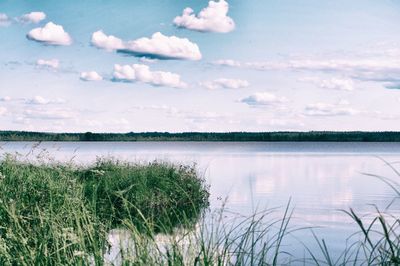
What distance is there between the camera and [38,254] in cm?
591

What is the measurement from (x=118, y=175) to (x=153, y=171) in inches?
53.7

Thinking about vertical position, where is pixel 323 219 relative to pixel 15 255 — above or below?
below

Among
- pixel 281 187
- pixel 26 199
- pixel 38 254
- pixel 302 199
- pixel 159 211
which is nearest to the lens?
pixel 38 254

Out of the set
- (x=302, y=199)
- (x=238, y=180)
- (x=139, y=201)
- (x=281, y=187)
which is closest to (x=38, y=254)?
(x=139, y=201)

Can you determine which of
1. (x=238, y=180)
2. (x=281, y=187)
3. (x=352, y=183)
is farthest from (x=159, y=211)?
(x=352, y=183)

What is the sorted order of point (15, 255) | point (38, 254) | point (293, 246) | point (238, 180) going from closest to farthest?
point (38, 254) → point (15, 255) → point (293, 246) → point (238, 180)

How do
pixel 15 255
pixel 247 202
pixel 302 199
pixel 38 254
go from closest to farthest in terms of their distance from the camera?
pixel 38 254
pixel 15 255
pixel 247 202
pixel 302 199

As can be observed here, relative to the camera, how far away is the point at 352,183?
4725cm

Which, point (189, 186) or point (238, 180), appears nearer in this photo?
point (189, 186)

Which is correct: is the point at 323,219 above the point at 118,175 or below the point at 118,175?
below

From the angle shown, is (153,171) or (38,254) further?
(153,171)

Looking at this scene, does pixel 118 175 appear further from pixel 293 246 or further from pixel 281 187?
pixel 281 187

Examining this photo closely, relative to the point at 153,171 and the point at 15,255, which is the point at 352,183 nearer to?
the point at 153,171

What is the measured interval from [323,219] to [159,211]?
8.96 metres
